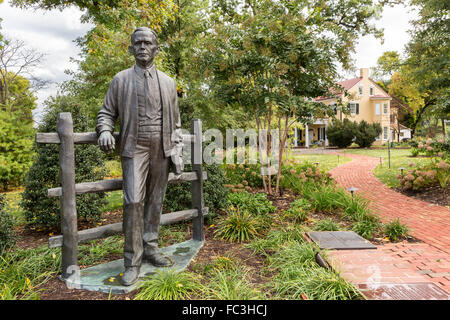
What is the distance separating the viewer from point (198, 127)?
13.9 feet

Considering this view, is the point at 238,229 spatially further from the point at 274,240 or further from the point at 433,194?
the point at 433,194

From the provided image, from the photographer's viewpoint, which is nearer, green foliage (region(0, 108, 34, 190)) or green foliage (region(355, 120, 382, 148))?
green foliage (region(0, 108, 34, 190))

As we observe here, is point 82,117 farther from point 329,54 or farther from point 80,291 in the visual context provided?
point 329,54

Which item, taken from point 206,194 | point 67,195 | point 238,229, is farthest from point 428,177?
point 67,195

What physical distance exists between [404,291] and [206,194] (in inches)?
125

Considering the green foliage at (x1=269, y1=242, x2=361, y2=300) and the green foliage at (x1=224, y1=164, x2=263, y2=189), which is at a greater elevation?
the green foliage at (x1=224, y1=164, x2=263, y2=189)

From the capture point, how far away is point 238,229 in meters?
4.41

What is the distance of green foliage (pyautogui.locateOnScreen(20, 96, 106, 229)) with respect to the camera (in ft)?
15.2

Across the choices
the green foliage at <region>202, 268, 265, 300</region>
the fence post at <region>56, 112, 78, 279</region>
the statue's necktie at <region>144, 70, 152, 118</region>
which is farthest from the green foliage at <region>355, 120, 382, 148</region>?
the fence post at <region>56, 112, 78, 279</region>

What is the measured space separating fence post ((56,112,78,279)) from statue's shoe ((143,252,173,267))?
76 cm

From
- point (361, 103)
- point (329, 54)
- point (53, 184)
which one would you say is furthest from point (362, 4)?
point (361, 103)

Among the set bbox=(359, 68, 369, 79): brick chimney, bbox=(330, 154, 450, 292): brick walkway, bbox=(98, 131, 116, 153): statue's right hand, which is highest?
bbox=(359, 68, 369, 79): brick chimney

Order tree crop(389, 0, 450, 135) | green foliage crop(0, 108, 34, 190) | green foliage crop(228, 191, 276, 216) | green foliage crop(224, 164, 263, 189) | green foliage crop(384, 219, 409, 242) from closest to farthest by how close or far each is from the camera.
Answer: green foliage crop(384, 219, 409, 242), green foliage crop(228, 191, 276, 216), green foliage crop(224, 164, 263, 189), tree crop(389, 0, 450, 135), green foliage crop(0, 108, 34, 190)

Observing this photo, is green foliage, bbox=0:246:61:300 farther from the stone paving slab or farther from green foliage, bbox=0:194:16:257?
the stone paving slab
